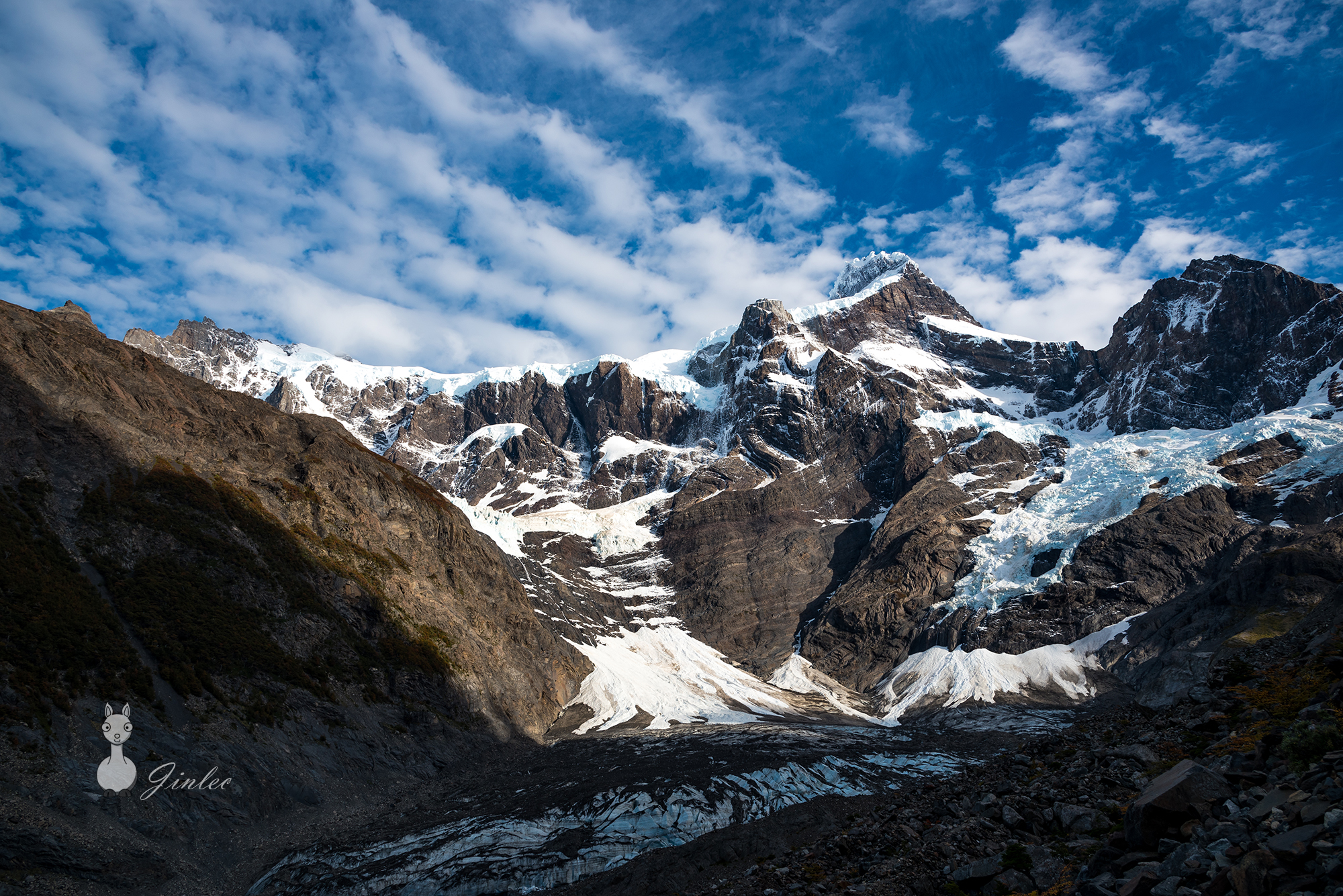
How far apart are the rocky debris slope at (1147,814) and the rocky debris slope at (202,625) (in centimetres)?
3893

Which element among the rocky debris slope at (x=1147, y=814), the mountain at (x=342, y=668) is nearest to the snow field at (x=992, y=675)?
the mountain at (x=342, y=668)

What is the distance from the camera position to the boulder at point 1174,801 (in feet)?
36.3

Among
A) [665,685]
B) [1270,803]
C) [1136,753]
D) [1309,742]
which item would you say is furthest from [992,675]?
[1270,803]

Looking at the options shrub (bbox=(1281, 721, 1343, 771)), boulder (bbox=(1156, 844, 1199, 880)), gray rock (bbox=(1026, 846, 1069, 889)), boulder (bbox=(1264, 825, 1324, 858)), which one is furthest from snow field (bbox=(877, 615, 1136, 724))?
boulder (bbox=(1264, 825, 1324, 858))

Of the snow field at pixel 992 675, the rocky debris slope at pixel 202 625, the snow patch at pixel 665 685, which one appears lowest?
the snow field at pixel 992 675

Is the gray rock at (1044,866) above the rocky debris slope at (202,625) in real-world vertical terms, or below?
below

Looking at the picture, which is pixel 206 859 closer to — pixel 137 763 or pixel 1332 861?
pixel 137 763

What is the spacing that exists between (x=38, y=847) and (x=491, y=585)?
98079 millimetres

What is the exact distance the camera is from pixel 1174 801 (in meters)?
11.1

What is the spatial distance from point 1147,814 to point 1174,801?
50 cm

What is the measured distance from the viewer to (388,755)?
75.5m

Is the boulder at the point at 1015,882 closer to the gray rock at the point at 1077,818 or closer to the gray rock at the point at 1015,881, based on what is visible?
the gray rock at the point at 1015,881

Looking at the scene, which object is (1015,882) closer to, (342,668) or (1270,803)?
(1270,803)

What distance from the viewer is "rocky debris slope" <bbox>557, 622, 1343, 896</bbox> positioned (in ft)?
29.7
